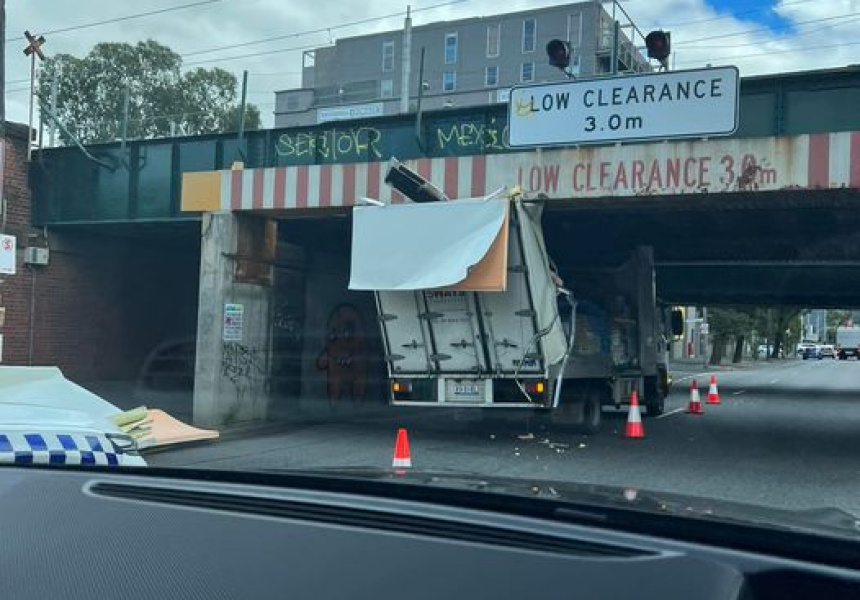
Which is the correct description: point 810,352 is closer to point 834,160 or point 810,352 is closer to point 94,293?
point 94,293

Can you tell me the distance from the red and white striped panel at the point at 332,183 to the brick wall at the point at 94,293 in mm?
4464

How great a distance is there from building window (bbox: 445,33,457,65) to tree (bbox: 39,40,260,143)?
20384 mm

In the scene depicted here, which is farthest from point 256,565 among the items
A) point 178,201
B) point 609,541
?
point 178,201

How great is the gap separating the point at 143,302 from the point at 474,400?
12298mm

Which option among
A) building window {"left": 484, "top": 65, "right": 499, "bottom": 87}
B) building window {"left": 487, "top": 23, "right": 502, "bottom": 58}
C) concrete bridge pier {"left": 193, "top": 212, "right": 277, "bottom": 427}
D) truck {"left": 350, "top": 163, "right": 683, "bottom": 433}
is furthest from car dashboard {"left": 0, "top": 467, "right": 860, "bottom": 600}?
building window {"left": 487, "top": 23, "right": 502, "bottom": 58}

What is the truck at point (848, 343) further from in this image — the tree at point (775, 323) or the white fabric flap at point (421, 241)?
the white fabric flap at point (421, 241)

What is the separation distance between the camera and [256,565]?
184 cm

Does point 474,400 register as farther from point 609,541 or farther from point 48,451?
point 609,541

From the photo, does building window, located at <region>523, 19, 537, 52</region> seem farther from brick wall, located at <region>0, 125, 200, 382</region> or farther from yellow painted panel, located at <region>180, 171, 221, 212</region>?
yellow painted panel, located at <region>180, 171, 221, 212</region>

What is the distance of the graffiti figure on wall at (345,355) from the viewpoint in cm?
1912

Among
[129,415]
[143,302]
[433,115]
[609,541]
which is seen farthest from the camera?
[143,302]

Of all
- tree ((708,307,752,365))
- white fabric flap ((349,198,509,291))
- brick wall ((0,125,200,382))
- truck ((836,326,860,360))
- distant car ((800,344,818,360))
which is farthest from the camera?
distant car ((800,344,818,360))

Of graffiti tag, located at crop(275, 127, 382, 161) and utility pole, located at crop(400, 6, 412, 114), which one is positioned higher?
utility pole, located at crop(400, 6, 412, 114)

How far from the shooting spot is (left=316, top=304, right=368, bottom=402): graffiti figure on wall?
19125mm
